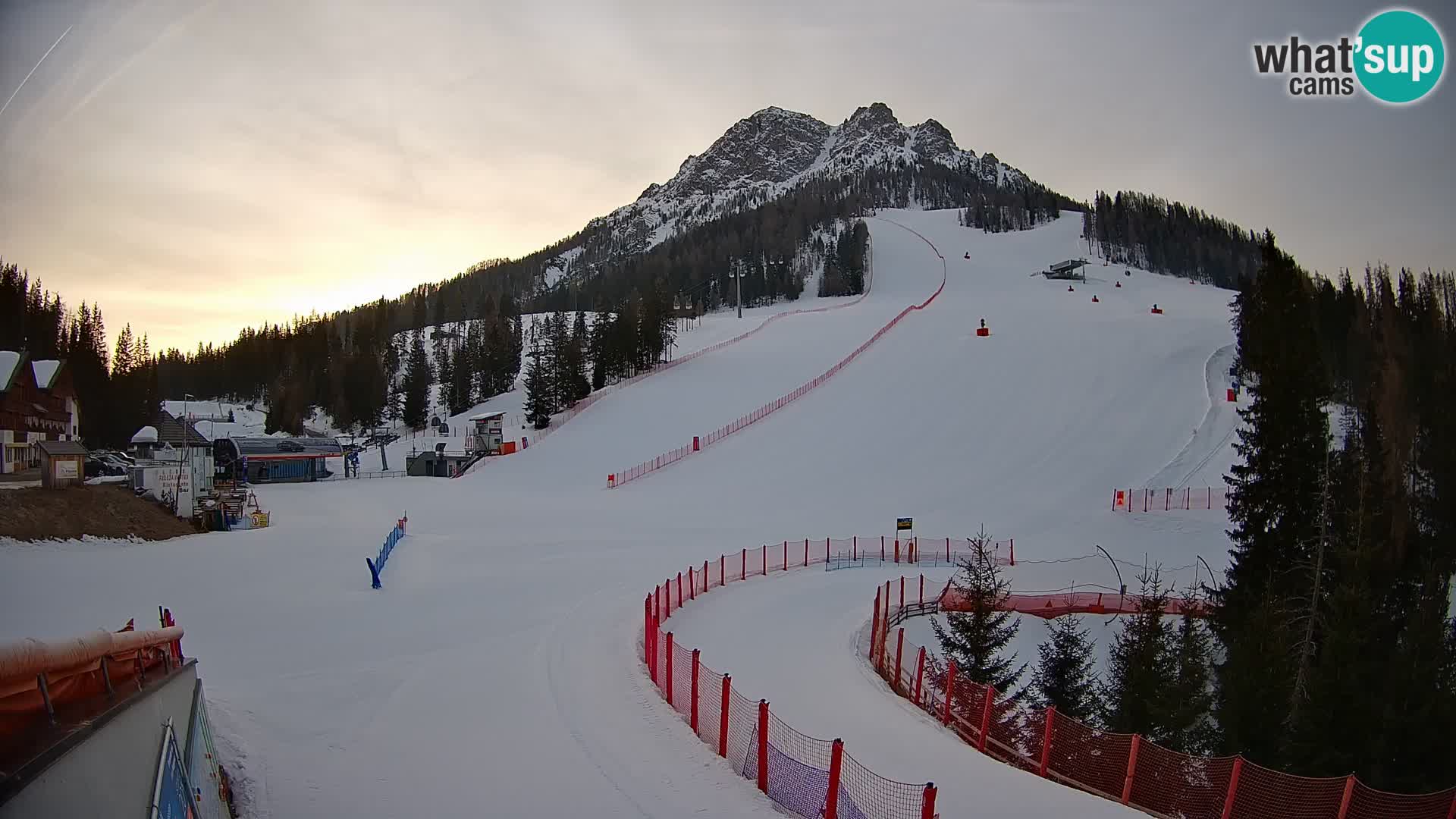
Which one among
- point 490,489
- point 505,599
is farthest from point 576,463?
point 505,599

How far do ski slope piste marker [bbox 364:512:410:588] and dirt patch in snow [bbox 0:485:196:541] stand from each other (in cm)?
612

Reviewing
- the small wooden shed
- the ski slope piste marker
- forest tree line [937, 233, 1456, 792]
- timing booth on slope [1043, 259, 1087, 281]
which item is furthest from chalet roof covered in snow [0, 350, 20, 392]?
timing booth on slope [1043, 259, 1087, 281]

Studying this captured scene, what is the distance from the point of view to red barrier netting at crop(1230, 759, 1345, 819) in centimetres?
771

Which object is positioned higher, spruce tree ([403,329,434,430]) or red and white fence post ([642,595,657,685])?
spruce tree ([403,329,434,430])

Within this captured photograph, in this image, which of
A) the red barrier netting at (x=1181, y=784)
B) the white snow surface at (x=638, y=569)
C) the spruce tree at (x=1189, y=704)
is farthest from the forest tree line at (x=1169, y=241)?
the red barrier netting at (x=1181, y=784)

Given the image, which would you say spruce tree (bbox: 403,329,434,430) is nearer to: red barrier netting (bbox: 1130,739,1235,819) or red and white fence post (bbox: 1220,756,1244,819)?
red barrier netting (bbox: 1130,739,1235,819)

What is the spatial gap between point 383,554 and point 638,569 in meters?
7.19

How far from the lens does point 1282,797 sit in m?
7.89

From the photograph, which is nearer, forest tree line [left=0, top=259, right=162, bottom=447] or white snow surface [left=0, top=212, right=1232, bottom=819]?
forest tree line [left=0, top=259, right=162, bottom=447]

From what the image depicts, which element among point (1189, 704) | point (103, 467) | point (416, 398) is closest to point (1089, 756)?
point (1189, 704)

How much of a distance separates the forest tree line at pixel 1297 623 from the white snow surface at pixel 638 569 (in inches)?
169

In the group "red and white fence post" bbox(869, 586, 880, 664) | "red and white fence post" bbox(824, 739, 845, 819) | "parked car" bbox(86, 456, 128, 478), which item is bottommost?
"red and white fence post" bbox(869, 586, 880, 664)

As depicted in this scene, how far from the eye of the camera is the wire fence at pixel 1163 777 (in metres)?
7.70

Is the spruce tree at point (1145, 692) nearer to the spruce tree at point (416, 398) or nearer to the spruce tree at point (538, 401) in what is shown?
the spruce tree at point (538, 401)
